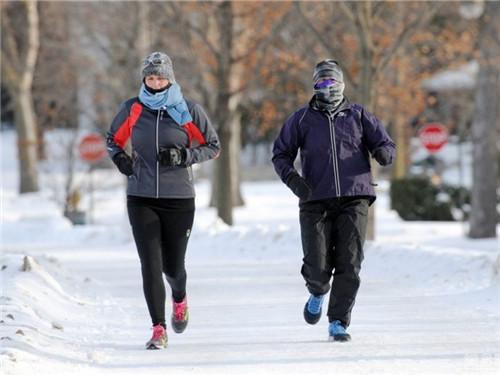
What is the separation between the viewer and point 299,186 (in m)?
8.16

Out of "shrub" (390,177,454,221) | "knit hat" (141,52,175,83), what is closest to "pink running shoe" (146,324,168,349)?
"knit hat" (141,52,175,83)

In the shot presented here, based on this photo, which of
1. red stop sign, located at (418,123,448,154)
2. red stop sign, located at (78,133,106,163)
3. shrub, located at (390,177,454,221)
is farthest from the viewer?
shrub, located at (390,177,454,221)

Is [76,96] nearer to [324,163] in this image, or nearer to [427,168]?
[427,168]

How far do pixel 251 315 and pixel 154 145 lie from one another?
95.2 inches

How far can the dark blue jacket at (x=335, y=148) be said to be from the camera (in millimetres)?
8242

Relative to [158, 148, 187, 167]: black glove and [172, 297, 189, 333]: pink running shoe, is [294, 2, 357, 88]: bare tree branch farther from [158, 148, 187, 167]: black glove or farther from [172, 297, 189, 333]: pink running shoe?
[158, 148, 187, 167]: black glove

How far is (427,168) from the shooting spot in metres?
50.7

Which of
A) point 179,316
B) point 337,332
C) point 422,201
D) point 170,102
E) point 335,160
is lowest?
point 422,201

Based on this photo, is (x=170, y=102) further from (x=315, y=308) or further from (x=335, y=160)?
(x=315, y=308)

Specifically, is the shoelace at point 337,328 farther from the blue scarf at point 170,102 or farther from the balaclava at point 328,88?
the blue scarf at point 170,102

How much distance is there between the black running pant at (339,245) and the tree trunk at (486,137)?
15914mm

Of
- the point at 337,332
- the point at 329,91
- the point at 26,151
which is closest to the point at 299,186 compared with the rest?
the point at 329,91

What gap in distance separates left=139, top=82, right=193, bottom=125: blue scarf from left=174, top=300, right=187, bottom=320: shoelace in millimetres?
1196

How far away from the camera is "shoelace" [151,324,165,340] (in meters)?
8.16
